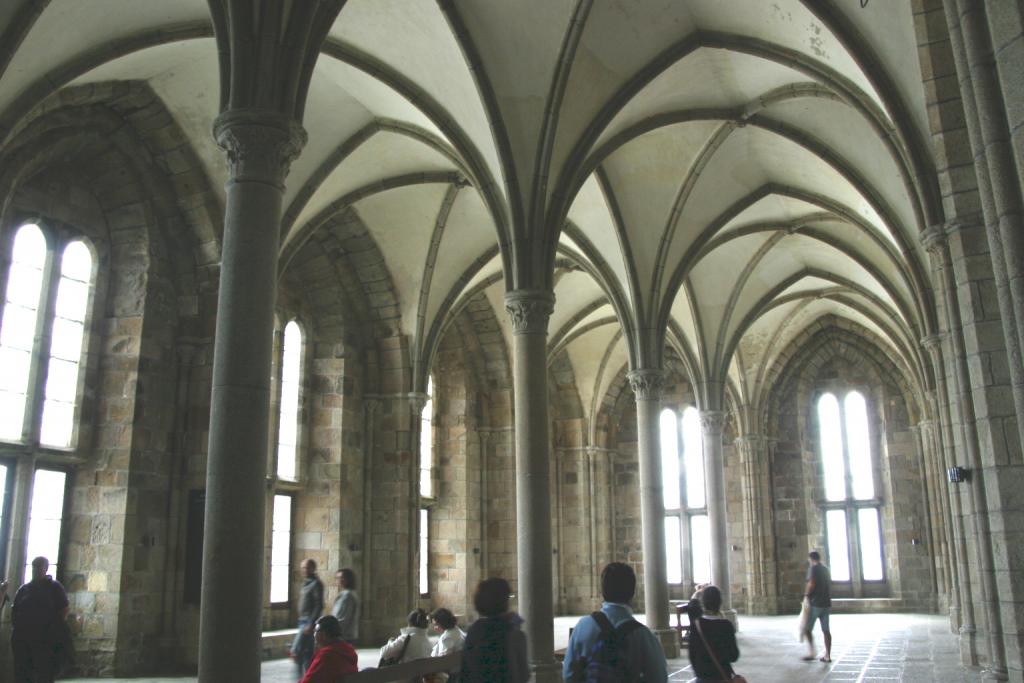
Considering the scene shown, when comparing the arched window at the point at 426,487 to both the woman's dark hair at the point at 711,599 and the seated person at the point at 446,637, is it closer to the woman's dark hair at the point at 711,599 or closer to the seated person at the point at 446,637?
the seated person at the point at 446,637

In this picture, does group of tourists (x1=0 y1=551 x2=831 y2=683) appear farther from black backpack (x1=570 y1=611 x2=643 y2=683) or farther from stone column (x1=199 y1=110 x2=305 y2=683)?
stone column (x1=199 y1=110 x2=305 y2=683)

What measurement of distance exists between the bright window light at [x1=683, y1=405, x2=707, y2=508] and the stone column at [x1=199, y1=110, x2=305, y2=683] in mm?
21687

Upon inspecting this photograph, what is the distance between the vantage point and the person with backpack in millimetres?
4141

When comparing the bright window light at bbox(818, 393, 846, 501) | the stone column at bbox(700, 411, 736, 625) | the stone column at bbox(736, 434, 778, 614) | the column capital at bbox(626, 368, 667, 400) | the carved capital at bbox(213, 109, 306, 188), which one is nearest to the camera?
the carved capital at bbox(213, 109, 306, 188)

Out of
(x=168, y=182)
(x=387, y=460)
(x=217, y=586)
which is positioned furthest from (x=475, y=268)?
(x=217, y=586)

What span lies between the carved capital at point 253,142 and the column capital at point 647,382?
394 inches

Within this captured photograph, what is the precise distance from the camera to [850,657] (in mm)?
13523

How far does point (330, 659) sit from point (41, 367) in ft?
29.6

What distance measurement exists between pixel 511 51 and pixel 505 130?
986 mm

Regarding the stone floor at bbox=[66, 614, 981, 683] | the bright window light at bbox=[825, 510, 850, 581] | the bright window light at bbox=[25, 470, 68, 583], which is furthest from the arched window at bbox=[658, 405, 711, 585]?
the bright window light at bbox=[25, 470, 68, 583]

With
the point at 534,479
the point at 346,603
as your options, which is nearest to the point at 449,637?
the point at 346,603

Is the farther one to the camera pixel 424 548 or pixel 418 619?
pixel 424 548

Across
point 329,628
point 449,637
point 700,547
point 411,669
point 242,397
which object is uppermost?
point 242,397

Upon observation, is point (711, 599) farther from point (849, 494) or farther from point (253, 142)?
→ point (849, 494)
